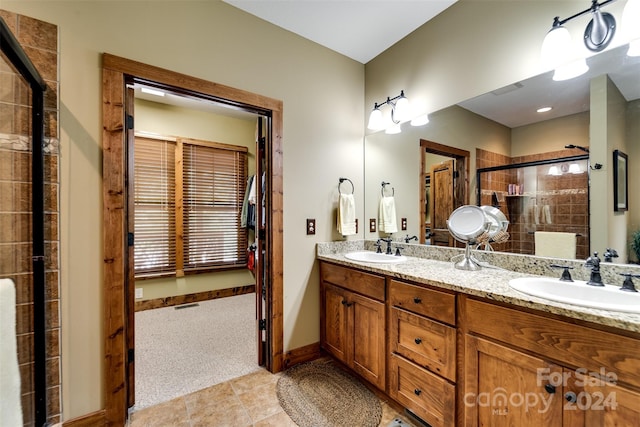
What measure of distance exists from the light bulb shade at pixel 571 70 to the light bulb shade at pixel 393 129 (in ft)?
3.45

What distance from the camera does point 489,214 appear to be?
1743 millimetres

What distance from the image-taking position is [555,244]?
4.84 feet

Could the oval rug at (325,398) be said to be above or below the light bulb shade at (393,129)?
below

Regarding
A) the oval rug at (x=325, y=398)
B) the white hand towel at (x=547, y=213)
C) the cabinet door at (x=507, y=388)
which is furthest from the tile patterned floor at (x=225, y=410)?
the white hand towel at (x=547, y=213)

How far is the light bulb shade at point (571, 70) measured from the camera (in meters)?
1.36

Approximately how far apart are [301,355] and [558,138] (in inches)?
90.3

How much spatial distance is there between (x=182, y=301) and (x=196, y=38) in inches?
124

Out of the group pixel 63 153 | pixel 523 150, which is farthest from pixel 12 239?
pixel 523 150

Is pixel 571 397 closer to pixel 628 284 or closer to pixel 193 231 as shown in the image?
pixel 628 284

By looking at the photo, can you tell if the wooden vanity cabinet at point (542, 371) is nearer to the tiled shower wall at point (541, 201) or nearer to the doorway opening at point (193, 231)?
the tiled shower wall at point (541, 201)

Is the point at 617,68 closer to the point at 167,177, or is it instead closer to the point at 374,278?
the point at 374,278

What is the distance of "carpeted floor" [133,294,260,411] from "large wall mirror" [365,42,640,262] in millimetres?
1880

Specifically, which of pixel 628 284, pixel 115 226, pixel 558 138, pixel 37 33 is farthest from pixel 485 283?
pixel 37 33

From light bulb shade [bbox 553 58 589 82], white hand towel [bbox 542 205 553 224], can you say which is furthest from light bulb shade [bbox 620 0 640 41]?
white hand towel [bbox 542 205 553 224]
